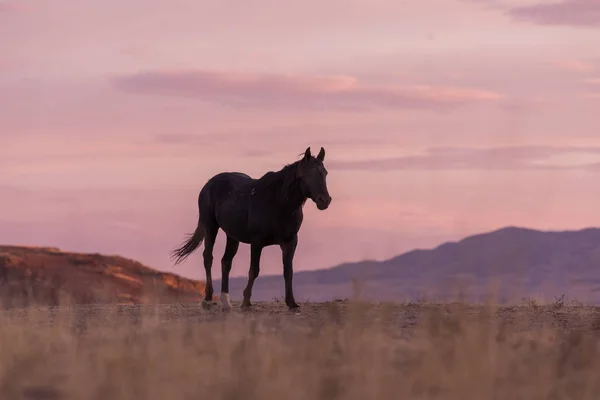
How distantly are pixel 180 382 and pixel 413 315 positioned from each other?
7.90m

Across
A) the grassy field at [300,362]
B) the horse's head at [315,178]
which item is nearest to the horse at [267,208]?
the horse's head at [315,178]

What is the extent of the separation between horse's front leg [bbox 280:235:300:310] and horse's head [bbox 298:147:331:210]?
966 mm

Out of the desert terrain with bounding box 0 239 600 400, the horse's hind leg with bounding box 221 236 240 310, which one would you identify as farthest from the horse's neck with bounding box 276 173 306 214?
the desert terrain with bounding box 0 239 600 400

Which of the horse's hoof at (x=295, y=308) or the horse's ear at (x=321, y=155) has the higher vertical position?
the horse's ear at (x=321, y=155)

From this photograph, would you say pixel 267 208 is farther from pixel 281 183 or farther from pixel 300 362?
pixel 300 362

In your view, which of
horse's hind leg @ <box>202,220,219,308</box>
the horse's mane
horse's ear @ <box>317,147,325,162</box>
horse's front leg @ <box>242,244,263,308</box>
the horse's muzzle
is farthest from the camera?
horse's hind leg @ <box>202,220,219,308</box>

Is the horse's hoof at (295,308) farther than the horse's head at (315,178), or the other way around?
the horse's hoof at (295,308)

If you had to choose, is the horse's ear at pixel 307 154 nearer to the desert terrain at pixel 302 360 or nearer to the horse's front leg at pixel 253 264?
the horse's front leg at pixel 253 264

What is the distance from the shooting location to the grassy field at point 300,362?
326 inches

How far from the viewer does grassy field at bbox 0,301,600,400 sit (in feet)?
27.2

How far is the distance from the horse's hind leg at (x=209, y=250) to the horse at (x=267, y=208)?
0.61 ft

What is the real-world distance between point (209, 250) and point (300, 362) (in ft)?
34.2

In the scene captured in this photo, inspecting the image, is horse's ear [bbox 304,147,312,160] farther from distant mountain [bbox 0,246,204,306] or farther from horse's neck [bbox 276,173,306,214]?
distant mountain [bbox 0,246,204,306]

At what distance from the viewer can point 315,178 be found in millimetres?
16406
